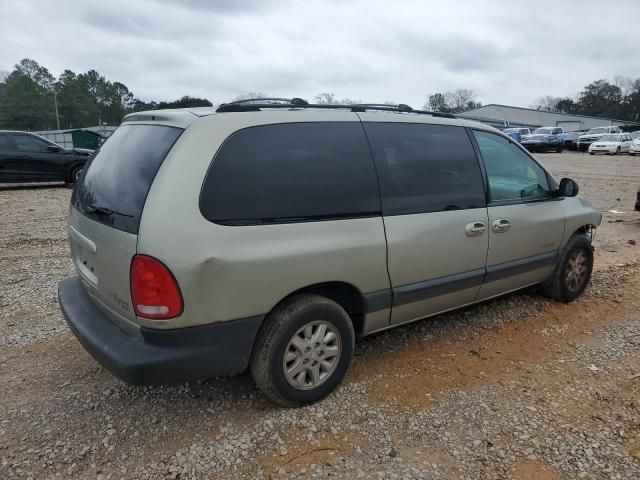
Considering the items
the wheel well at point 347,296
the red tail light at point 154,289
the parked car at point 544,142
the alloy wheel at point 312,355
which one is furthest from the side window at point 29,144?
the parked car at point 544,142

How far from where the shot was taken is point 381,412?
111 inches

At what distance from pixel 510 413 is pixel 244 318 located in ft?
5.58

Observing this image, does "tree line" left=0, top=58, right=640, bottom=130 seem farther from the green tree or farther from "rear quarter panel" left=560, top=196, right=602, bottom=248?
"rear quarter panel" left=560, top=196, right=602, bottom=248

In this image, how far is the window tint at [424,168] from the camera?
3023 mm

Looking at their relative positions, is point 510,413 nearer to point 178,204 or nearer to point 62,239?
point 178,204

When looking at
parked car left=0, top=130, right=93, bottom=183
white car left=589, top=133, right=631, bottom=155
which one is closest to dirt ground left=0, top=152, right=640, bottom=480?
parked car left=0, top=130, right=93, bottom=183

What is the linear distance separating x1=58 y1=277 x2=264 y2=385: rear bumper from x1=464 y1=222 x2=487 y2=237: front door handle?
65.5 inches

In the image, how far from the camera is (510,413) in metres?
2.83

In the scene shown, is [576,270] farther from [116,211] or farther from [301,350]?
[116,211]

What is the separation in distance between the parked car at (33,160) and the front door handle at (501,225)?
10.7 metres

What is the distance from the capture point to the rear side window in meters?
2.42

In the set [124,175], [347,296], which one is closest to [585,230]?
[347,296]

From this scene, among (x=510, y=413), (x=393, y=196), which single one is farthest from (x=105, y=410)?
(x=510, y=413)

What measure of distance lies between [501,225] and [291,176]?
1820 mm
